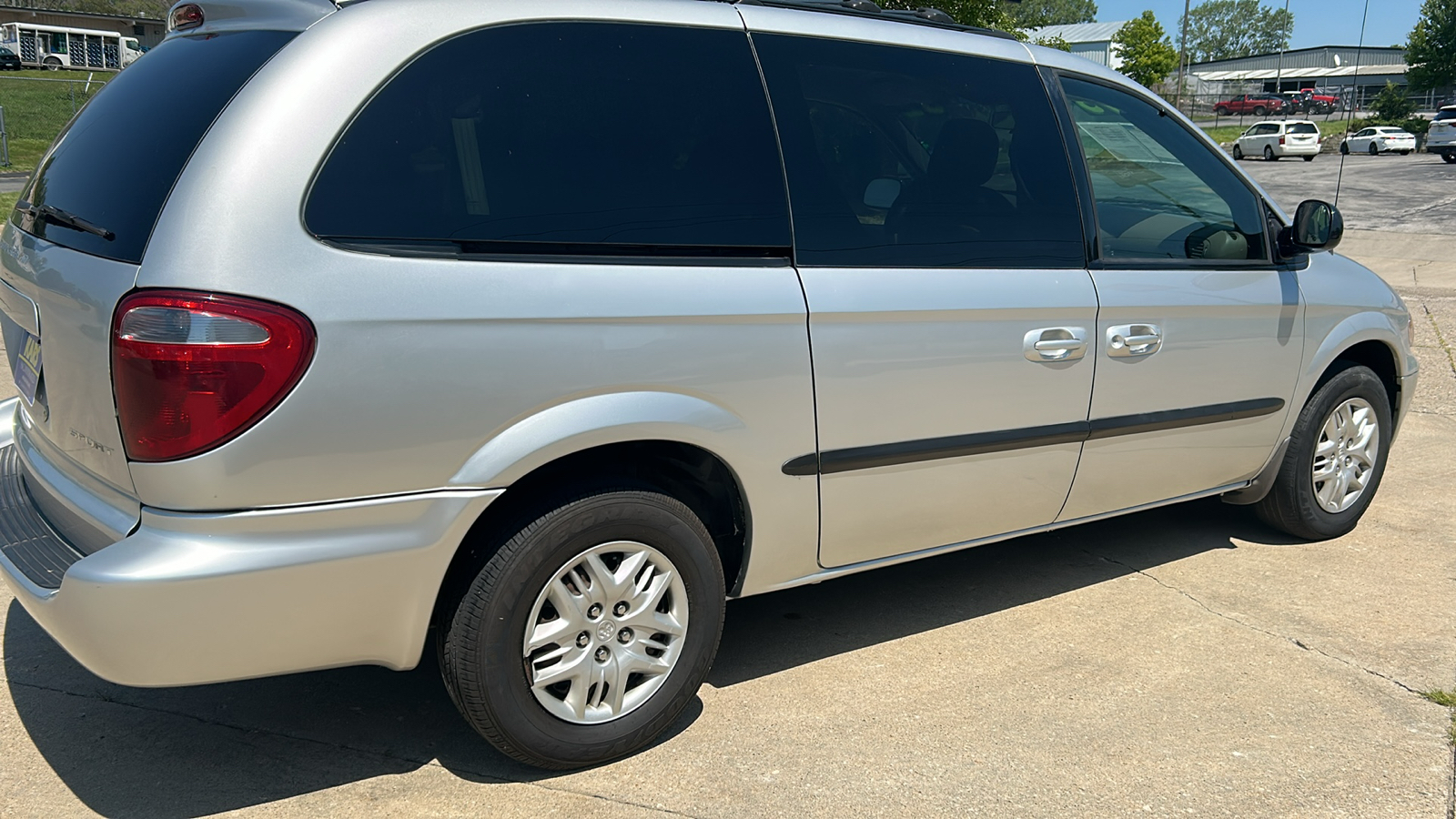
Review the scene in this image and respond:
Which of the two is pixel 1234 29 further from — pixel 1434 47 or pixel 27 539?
pixel 27 539

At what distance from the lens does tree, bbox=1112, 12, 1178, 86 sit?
229ft

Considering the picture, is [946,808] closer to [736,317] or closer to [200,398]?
[736,317]

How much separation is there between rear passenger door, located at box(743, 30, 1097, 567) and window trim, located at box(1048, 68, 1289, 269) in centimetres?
6

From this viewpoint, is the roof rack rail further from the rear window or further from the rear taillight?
the rear taillight

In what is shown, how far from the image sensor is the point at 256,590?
2.34 m

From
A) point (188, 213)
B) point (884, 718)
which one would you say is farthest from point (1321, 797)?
point (188, 213)

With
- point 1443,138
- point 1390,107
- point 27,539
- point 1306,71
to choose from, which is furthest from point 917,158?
point 1306,71

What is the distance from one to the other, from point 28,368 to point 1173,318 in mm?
3329

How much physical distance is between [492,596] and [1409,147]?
51.4m

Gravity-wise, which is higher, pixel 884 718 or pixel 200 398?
pixel 200 398

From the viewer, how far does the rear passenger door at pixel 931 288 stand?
10.1 feet

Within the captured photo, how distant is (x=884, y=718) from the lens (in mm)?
3199

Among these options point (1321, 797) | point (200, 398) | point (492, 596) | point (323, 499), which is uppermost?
point (200, 398)

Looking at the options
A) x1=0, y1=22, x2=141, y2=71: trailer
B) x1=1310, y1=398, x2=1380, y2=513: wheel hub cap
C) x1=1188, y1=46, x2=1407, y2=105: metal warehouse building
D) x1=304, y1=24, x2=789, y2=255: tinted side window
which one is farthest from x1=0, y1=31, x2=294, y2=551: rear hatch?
x1=1188, y1=46, x2=1407, y2=105: metal warehouse building
